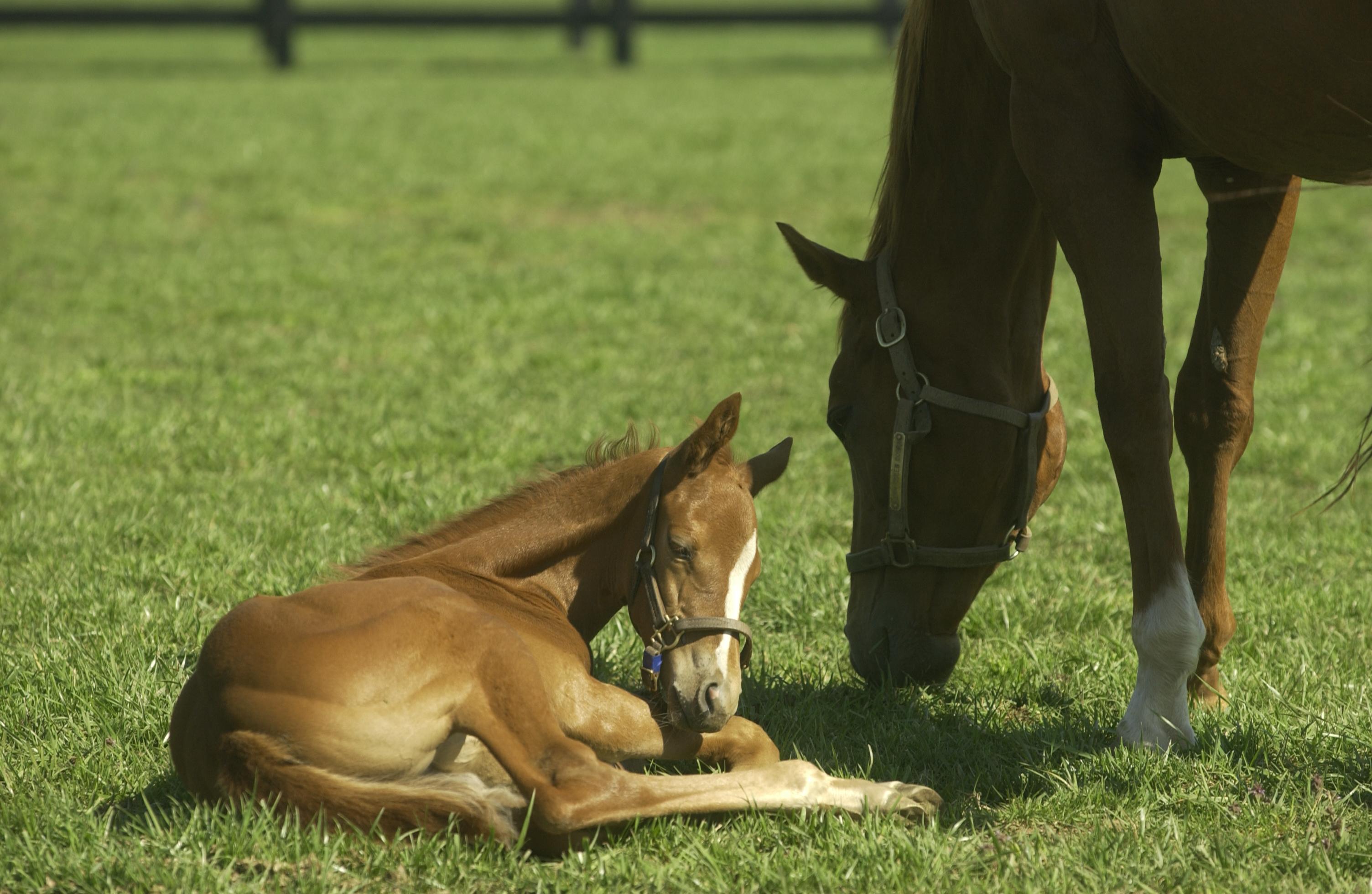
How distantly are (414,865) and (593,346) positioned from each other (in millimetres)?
5101

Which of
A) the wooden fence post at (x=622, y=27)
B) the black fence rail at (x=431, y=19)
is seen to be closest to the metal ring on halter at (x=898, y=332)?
the black fence rail at (x=431, y=19)

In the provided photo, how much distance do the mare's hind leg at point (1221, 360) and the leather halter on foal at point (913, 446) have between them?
1.40 ft

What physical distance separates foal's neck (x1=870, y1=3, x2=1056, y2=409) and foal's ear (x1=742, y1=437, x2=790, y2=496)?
52cm

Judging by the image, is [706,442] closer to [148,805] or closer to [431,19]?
[148,805]

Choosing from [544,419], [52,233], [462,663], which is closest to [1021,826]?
[462,663]

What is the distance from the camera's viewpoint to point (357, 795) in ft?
8.56

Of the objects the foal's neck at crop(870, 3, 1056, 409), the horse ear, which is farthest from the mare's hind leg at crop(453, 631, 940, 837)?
the foal's neck at crop(870, 3, 1056, 409)

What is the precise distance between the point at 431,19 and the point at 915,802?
21.7m

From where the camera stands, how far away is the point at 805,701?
3.52 metres

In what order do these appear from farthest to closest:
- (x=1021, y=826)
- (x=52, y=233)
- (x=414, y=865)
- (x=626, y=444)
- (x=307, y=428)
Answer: (x=52, y=233), (x=307, y=428), (x=626, y=444), (x=1021, y=826), (x=414, y=865)

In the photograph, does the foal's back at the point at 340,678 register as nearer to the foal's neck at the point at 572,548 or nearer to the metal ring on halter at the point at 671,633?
the metal ring on halter at the point at 671,633

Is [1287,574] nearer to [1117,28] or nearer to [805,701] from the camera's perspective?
[805,701]

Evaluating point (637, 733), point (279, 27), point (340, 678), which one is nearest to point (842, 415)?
point (637, 733)

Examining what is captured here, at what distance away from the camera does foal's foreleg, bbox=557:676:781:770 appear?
9.54 feet
